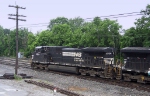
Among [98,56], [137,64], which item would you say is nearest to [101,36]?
[98,56]

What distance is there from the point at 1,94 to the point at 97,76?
13.7 meters

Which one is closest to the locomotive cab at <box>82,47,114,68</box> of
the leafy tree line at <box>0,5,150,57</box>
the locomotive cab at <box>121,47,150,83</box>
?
the locomotive cab at <box>121,47,150,83</box>

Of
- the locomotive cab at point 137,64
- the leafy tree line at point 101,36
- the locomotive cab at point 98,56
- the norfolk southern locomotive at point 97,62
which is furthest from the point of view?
the leafy tree line at point 101,36

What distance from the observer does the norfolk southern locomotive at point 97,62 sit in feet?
72.8

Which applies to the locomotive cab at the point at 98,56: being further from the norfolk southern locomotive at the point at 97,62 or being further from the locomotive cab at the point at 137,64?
the locomotive cab at the point at 137,64

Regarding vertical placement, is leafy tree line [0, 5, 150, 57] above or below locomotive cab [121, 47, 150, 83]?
above

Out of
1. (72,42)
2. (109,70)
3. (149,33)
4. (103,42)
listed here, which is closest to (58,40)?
(72,42)

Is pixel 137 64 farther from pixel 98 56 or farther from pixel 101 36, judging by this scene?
pixel 101 36

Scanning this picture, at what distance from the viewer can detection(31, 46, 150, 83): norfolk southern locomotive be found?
22.2m

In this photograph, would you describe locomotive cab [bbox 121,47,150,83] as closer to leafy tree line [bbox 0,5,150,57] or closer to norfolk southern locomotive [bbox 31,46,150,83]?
norfolk southern locomotive [bbox 31,46,150,83]

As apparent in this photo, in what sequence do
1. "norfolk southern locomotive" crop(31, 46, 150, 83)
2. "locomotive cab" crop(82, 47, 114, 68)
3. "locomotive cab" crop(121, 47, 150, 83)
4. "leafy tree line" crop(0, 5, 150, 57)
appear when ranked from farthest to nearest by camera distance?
"leafy tree line" crop(0, 5, 150, 57) < "locomotive cab" crop(82, 47, 114, 68) < "norfolk southern locomotive" crop(31, 46, 150, 83) < "locomotive cab" crop(121, 47, 150, 83)

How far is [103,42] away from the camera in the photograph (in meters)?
42.2

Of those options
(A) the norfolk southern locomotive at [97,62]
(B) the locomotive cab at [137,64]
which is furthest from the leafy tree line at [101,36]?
(B) the locomotive cab at [137,64]

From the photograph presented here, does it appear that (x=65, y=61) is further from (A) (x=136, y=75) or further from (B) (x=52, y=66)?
(A) (x=136, y=75)
